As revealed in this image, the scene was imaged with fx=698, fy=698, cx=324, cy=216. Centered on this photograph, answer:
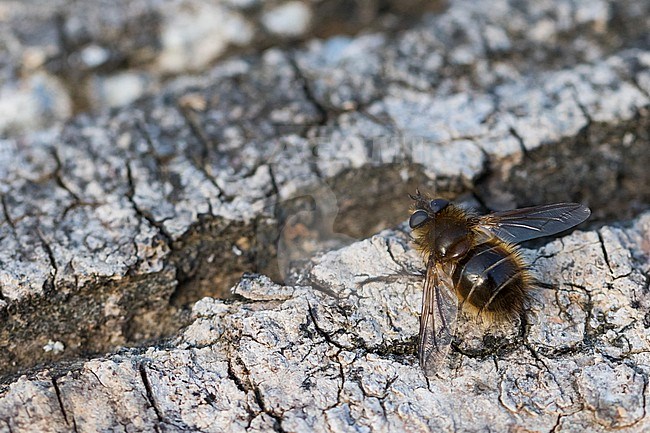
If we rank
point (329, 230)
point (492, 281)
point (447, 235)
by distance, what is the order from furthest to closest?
point (329, 230) < point (447, 235) < point (492, 281)

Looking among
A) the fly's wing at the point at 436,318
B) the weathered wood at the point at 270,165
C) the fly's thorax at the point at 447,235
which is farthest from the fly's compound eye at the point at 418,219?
the weathered wood at the point at 270,165

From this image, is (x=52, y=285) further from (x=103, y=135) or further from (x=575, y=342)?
(x=575, y=342)

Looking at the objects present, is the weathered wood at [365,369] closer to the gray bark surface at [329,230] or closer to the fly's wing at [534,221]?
Result: the gray bark surface at [329,230]

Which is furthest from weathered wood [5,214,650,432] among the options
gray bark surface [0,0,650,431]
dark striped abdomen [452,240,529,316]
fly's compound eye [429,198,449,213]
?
fly's compound eye [429,198,449,213]

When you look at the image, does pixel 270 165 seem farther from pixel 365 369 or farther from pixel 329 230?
pixel 365 369

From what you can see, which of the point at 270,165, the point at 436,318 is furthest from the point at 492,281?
the point at 270,165

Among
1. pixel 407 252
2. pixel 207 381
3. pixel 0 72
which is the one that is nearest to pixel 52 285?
pixel 207 381
